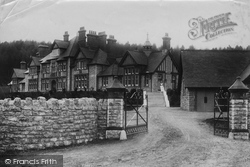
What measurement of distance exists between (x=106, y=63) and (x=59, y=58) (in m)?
5.24

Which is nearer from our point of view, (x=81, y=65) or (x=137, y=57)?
(x=137, y=57)

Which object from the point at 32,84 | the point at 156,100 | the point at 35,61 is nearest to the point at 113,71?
the point at 156,100

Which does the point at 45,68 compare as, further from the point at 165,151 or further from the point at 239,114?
the point at 165,151

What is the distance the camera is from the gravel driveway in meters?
7.31

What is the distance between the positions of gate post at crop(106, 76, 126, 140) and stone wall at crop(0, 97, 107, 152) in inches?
30.9

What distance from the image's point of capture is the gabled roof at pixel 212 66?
18062 mm

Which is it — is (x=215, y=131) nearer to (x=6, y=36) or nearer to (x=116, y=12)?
(x=116, y=12)

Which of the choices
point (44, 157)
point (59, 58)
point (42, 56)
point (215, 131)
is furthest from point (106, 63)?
point (44, 157)

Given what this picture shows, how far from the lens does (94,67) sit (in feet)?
105

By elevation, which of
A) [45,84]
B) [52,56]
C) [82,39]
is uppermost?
[82,39]

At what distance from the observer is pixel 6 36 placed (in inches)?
364

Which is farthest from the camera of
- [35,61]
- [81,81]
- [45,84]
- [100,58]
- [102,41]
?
[35,61]

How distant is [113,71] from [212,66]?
535 inches

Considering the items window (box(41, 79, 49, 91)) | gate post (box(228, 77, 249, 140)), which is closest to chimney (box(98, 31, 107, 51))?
window (box(41, 79, 49, 91))
